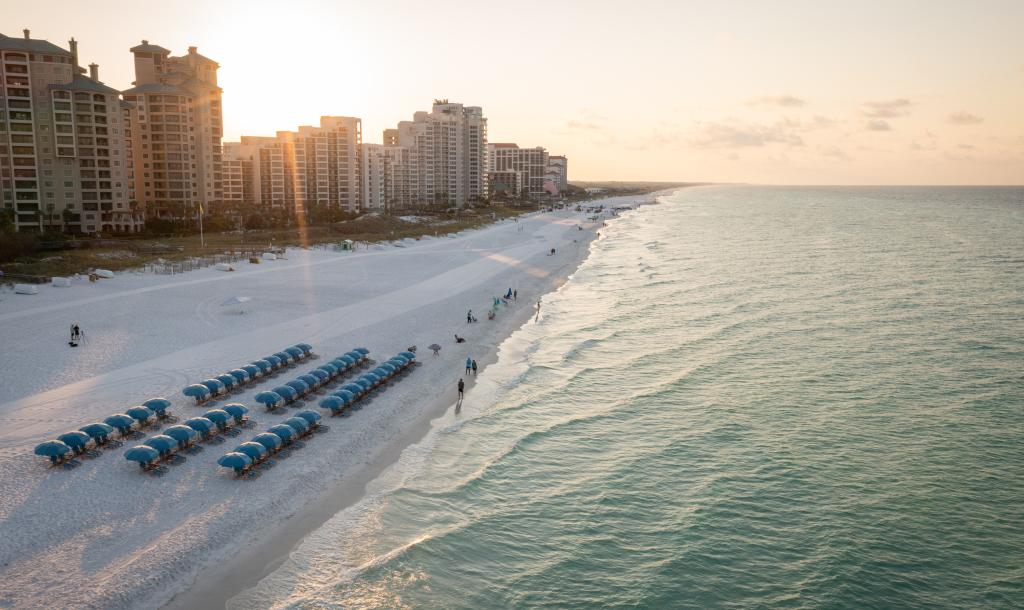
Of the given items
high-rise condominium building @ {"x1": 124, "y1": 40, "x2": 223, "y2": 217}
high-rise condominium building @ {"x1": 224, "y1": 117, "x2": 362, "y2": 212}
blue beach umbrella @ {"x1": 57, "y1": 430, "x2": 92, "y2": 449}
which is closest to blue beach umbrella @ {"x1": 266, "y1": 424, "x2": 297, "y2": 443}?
blue beach umbrella @ {"x1": 57, "y1": 430, "x2": 92, "y2": 449}

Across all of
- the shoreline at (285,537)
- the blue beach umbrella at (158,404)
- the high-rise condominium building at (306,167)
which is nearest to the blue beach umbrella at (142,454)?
the blue beach umbrella at (158,404)

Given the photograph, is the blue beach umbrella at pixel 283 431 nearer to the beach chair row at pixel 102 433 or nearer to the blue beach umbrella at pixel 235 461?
the blue beach umbrella at pixel 235 461

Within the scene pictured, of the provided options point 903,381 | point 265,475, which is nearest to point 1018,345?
point 903,381

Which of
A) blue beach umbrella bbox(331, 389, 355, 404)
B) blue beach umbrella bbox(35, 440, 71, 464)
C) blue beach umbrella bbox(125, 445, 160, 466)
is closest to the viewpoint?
blue beach umbrella bbox(125, 445, 160, 466)

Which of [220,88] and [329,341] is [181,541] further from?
→ [220,88]

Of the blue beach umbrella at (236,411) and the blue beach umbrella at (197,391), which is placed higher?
the blue beach umbrella at (197,391)

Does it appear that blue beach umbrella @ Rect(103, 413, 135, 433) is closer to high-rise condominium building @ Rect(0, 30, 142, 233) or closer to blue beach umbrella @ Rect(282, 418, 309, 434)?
blue beach umbrella @ Rect(282, 418, 309, 434)

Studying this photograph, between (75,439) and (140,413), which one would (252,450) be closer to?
(140,413)
